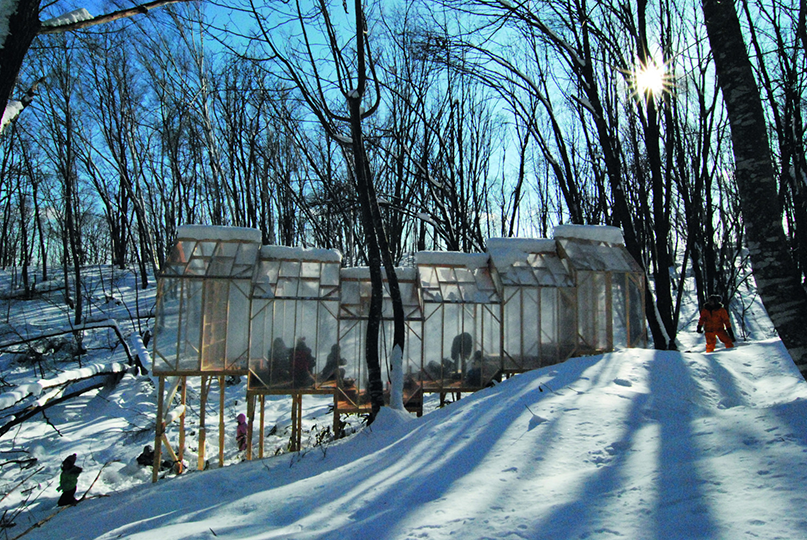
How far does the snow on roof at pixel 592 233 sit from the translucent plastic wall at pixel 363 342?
13.0 ft


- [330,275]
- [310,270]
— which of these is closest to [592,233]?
[330,275]

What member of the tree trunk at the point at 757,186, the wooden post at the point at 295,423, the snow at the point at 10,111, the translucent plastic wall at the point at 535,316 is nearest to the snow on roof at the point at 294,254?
the wooden post at the point at 295,423

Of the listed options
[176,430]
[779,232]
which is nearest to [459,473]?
[779,232]

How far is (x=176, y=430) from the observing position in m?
14.2

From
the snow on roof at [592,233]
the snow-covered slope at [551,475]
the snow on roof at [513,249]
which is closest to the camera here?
the snow-covered slope at [551,475]

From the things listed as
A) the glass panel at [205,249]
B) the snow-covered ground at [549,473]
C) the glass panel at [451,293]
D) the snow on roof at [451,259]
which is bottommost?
the snow-covered ground at [549,473]

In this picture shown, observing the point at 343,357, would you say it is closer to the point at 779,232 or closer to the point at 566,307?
the point at 566,307

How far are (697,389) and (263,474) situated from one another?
6.75m

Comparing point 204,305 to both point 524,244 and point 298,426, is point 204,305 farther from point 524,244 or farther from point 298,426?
point 524,244

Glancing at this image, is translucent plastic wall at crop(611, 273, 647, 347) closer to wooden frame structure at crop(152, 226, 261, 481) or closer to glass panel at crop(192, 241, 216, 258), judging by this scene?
wooden frame structure at crop(152, 226, 261, 481)

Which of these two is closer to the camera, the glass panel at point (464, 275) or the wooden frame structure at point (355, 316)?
the wooden frame structure at point (355, 316)

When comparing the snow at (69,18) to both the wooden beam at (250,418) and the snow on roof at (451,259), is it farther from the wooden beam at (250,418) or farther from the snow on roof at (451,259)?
the snow on roof at (451,259)

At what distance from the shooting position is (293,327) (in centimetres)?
1153

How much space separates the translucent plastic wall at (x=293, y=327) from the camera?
11.3 metres
